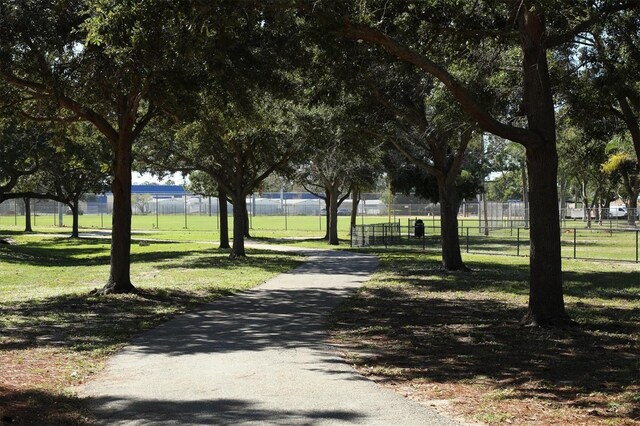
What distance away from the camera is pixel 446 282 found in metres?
19.0

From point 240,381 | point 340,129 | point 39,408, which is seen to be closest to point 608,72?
point 340,129

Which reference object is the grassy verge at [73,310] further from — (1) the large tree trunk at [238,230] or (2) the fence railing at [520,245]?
(2) the fence railing at [520,245]

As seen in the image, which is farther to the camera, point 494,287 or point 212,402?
point 494,287

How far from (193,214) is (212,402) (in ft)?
365

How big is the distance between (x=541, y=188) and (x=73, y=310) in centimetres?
847

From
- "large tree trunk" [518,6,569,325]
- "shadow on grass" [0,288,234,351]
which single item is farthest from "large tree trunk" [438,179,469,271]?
"large tree trunk" [518,6,569,325]

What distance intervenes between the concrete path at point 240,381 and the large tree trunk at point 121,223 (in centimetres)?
370

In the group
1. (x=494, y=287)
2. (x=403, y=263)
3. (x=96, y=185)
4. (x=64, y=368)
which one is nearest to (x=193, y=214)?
(x=96, y=185)

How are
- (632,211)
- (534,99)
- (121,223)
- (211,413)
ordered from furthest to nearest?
(632,211) → (121,223) → (534,99) → (211,413)

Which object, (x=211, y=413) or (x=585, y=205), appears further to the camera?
(x=585, y=205)

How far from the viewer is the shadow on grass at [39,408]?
5.93m

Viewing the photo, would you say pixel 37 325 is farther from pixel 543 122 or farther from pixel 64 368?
pixel 543 122

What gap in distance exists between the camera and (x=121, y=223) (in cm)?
1605

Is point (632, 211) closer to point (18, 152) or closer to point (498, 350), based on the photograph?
point (18, 152)
